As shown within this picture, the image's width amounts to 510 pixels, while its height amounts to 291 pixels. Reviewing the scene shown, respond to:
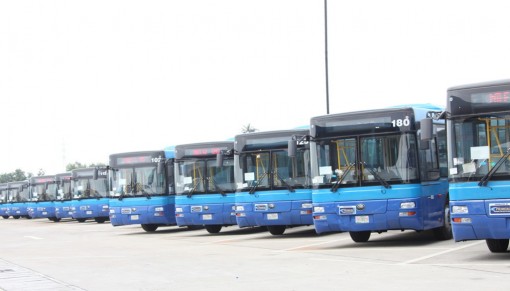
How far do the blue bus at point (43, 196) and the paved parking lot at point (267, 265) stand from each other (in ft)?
89.6

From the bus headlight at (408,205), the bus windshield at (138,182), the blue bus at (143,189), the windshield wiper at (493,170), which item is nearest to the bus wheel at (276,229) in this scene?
the blue bus at (143,189)

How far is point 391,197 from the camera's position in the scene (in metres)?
18.0

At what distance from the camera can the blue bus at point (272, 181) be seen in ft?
75.0

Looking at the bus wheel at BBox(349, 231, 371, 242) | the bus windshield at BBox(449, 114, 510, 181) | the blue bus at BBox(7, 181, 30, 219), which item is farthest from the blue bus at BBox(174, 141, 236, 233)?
the blue bus at BBox(7, 181, 30, 219)

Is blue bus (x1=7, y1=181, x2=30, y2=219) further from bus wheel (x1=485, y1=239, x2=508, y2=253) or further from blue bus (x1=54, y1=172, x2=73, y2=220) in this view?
bus wheel (x1=485, y1=239, x2=508, y2=253)

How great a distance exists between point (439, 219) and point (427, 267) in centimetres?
Answer: 560

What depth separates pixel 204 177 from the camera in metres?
26.7

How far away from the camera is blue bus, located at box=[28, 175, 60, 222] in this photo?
5050cm

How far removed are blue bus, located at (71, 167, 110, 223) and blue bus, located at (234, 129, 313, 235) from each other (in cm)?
1891

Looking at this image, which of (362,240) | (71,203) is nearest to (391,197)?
(362,240)

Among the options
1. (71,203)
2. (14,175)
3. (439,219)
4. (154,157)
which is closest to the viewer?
(439,219)

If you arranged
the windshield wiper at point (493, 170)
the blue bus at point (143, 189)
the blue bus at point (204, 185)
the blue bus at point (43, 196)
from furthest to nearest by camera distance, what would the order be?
the blue bus at point (43, 196) → the blue bus at point (143, 189) → the blue bus at point (204, 185) → the windshield wiper at point (493, 170)

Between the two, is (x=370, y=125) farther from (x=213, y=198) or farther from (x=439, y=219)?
(x=213, y=198)

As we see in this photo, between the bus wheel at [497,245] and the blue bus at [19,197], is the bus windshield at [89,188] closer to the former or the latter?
the blue bus at [19,197]
